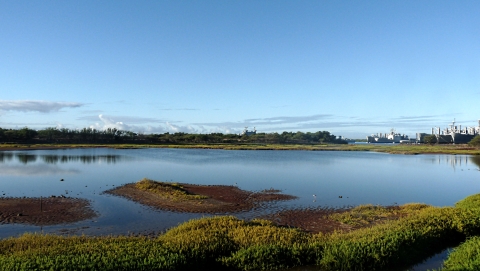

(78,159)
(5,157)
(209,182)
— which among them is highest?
(5,157)

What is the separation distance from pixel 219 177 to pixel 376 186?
1708cm

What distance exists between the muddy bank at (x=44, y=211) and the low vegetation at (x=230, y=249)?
593 centimetres

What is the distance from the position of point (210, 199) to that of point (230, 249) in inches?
517

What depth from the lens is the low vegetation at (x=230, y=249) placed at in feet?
37.3

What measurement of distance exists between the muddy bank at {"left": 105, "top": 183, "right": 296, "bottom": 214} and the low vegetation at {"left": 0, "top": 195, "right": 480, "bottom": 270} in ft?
22.8

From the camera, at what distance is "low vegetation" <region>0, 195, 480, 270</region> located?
1136cm

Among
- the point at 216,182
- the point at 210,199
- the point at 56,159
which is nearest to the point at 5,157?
the point at 56,159

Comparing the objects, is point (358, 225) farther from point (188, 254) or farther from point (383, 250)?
point (188, 254)

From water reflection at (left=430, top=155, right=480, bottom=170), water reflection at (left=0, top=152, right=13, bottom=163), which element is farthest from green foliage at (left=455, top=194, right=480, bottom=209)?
water reflection at (left=0, top=152, right=13, bottom=163)

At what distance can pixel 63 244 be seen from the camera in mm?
13188

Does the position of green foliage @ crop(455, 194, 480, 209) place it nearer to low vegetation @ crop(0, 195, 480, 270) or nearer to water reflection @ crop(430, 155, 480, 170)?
low vegetation @ crop(0, 195, 480, 270)

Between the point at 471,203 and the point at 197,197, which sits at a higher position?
the point at 471,203

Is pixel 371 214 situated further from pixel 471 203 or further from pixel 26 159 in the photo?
pixel 26 159

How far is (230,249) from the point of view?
44.6ft
